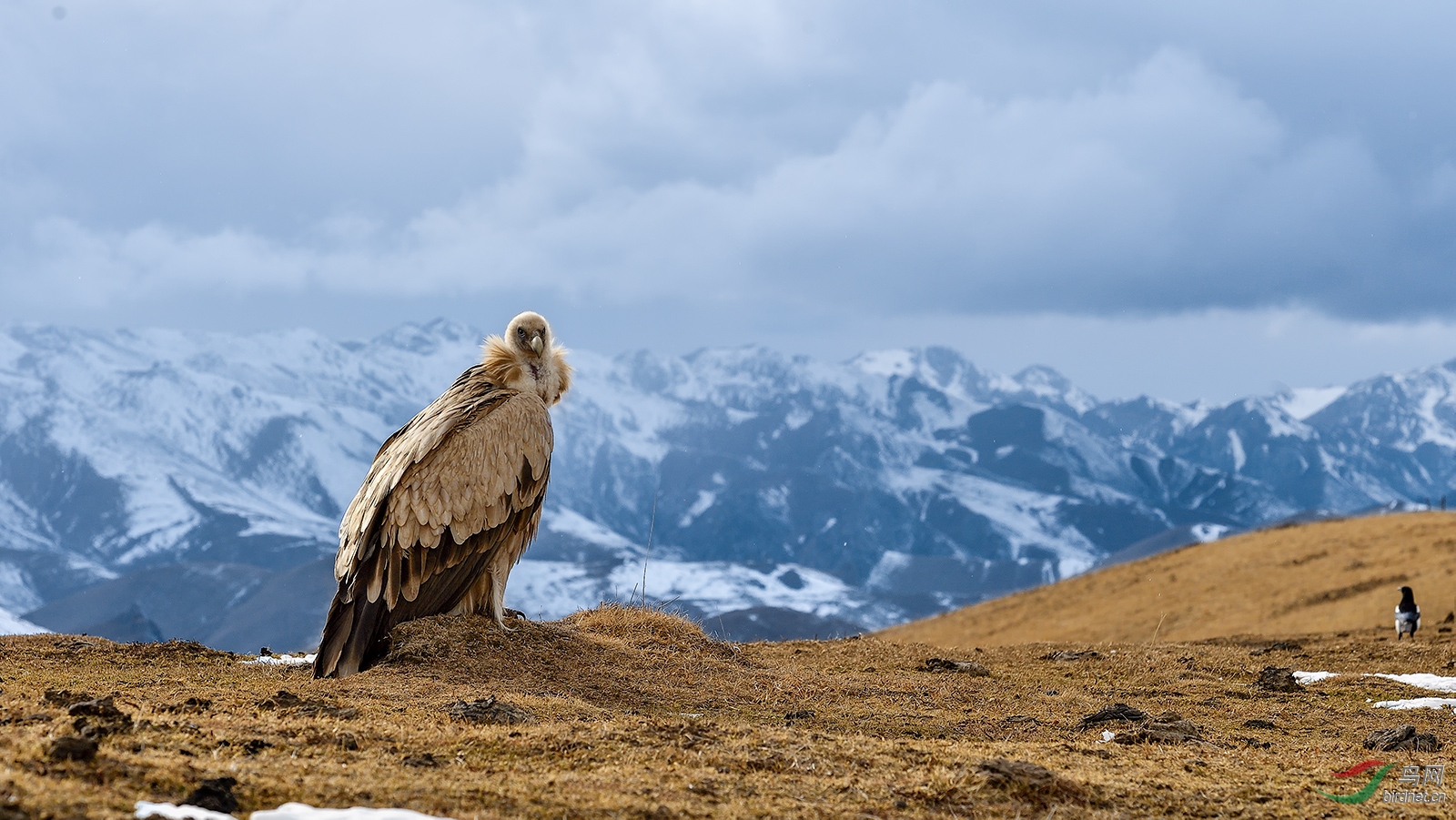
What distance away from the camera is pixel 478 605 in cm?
1272

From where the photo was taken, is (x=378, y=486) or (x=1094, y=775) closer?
(x=1094, y=775)

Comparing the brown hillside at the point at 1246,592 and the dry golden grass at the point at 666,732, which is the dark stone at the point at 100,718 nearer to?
the dry golden grass at the point at 666,732

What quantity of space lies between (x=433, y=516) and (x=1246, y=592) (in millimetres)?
38501

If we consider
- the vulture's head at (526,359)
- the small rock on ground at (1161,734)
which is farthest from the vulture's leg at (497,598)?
the small rock on ground at (1161,734)

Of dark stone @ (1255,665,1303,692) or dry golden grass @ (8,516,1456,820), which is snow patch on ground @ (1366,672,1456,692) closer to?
dry golden grass @ (8,516,1456,820)

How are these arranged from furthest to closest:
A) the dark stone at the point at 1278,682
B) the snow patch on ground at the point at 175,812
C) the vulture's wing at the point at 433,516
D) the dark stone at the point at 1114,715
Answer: the dark stone at the point at 1278,682, the vulture's wing at the point at 433,516, the dark stone at the point at 1114,715, the snow patch on ground at the point at 175,812

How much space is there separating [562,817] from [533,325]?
26.4 ft

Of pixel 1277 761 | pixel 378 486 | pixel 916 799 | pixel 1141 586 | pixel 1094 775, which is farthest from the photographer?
pixel 1141 586

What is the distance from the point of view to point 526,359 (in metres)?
13.2

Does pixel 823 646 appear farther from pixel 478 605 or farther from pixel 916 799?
pixel 916 799

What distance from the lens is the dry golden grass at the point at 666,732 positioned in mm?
6199

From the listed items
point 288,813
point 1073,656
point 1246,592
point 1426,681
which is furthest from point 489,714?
point 1246,592

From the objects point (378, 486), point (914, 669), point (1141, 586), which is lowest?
point (914, 669)

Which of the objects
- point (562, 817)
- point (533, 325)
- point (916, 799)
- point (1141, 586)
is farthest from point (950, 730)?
point (1141, 586)
